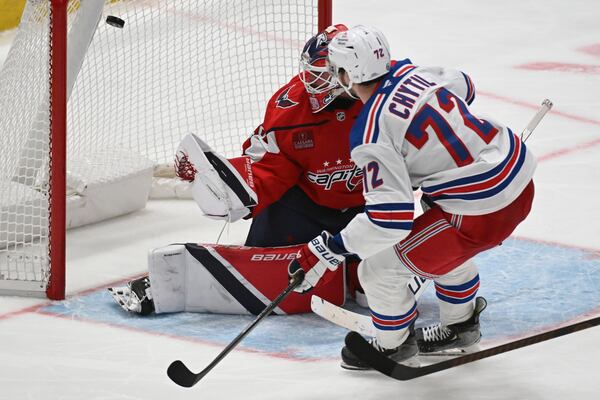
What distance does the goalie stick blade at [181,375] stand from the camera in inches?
113

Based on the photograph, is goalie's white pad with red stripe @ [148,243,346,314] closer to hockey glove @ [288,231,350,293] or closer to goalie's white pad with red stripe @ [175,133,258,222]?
goalie's white pad with red stripe @ [175,133,258,222]

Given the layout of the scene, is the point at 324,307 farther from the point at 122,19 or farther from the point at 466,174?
the point at 122,19

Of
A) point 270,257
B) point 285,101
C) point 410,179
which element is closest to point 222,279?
point 270,257

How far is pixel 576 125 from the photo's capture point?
525 cm

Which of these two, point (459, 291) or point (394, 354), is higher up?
point (459, 291)

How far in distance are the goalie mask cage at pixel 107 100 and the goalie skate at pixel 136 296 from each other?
0.58 feet

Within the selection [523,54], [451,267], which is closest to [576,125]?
[523,54]

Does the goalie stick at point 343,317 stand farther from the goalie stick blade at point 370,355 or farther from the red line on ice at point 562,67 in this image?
the red line on ice at point 562,67

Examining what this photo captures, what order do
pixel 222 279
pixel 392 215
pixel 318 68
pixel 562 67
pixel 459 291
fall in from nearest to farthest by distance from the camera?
pixel 392 215 < pixel 459 291 < pixel 318 68 < pixel 222 279 < pixel 562 67

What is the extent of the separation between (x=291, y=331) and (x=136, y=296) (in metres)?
0.45

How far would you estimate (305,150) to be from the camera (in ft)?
11.3

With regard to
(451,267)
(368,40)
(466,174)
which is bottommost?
(451,267)

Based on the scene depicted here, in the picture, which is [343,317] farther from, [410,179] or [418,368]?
[410,179]

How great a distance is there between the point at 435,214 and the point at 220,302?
2.64 feet
